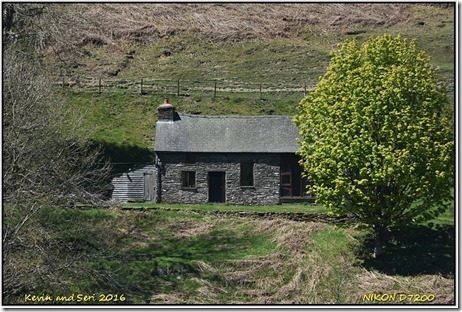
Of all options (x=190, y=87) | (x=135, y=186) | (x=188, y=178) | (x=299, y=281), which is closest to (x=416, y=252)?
(x=299, y=281)

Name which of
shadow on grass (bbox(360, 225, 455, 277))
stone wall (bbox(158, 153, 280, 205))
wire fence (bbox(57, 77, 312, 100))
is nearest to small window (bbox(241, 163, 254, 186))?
stone wall (bbox(158, 153, 280, 205))

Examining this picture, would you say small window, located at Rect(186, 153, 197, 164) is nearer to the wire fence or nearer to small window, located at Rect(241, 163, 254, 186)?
small window, located at Rect(241, 163, 254, 186)

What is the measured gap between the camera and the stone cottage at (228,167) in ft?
129

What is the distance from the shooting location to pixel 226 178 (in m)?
39.6

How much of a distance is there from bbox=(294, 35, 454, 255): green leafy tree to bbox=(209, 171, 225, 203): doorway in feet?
35.0

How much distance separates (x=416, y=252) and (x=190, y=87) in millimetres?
31130

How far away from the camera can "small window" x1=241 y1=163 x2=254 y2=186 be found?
39875 millimetres

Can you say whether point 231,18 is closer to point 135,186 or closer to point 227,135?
point 227,135

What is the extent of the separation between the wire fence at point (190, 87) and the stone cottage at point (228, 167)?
14.6 metres

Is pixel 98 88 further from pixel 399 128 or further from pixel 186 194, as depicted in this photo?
pixel 399 128

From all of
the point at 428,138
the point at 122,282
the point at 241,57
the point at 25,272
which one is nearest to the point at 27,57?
the point at 122,282

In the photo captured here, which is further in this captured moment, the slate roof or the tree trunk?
the slate roof

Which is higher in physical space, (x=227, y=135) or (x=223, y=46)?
(x=223, y=46)

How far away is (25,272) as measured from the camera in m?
21.7
